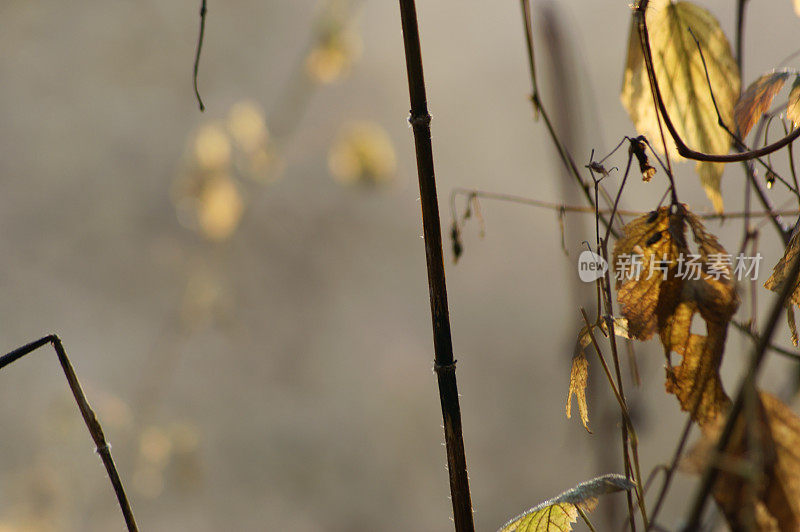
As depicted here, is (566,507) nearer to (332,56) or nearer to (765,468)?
(765,468)

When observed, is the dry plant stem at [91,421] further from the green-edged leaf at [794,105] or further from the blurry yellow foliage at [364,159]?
the blurry yellow foliage at [364,159]

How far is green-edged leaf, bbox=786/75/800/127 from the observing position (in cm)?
19

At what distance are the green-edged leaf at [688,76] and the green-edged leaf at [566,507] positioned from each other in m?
0.10

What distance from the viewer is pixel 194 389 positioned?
1.54 meters

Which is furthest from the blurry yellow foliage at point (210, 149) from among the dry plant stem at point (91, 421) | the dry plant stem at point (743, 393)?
the dry plant stem at point (743, 393)

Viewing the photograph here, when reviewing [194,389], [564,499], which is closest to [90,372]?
[194,389]

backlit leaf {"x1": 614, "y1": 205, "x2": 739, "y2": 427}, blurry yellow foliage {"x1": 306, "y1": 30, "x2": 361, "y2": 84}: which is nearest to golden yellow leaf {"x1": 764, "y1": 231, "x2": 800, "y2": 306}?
backlit leaf {"x1": 614, "y1": 205, "x2": 739, "y2": 427}

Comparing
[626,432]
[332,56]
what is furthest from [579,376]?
[332,56]

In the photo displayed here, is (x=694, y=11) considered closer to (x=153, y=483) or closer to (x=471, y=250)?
(x=153, y=483)

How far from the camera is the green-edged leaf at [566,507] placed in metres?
0.18

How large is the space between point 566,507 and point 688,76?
146mm

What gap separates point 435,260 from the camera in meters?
0.18

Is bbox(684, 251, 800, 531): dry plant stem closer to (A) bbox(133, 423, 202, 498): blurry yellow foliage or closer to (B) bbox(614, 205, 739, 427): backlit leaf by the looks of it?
(B) bbox(614, 205, 739, 427): backlit leaf

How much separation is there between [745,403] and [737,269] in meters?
0.11
